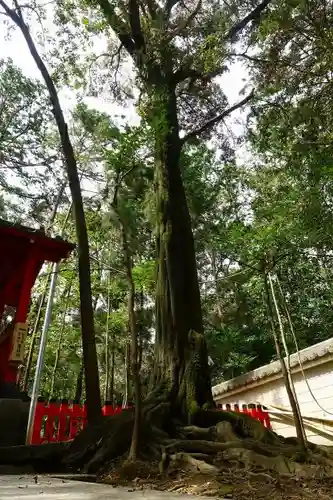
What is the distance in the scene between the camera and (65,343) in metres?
12.5

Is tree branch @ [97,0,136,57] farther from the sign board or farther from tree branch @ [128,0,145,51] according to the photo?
the sign board

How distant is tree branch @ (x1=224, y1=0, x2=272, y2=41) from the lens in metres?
6.06

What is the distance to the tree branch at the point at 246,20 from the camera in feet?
19.9

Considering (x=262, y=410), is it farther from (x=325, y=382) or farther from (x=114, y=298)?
(x=114, y=298)

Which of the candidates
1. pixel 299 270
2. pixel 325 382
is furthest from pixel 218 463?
pixel 299 270

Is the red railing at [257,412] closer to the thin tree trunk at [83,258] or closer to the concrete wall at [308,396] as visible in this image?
the concrete wall at [308,396]

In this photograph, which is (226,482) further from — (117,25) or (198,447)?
(117,25)

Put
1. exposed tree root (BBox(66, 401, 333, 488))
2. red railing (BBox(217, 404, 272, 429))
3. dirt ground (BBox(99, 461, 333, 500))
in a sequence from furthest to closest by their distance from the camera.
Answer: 1. red railing (BBox(217, 404, 272, 429))
2. exposed tree root (BBox(66, 401, 333, 488))
3. dirt ground (BBox(99, 461, 333, 500))

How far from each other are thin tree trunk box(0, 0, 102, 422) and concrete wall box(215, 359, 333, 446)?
10.7 ft

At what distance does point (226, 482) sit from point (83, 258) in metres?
2.55

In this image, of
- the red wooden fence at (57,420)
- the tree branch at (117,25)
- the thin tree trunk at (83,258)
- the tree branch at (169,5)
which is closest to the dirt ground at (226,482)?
the thin tree trunk at (83,258)

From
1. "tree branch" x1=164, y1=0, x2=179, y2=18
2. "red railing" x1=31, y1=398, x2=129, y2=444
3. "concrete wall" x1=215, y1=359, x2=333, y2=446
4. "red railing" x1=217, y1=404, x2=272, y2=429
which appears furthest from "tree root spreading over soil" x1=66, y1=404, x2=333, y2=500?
"tree branch" x1=164, y1=0, x2=179, y2=18

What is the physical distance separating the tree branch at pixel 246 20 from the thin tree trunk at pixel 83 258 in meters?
2.91

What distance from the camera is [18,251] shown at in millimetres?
5957
